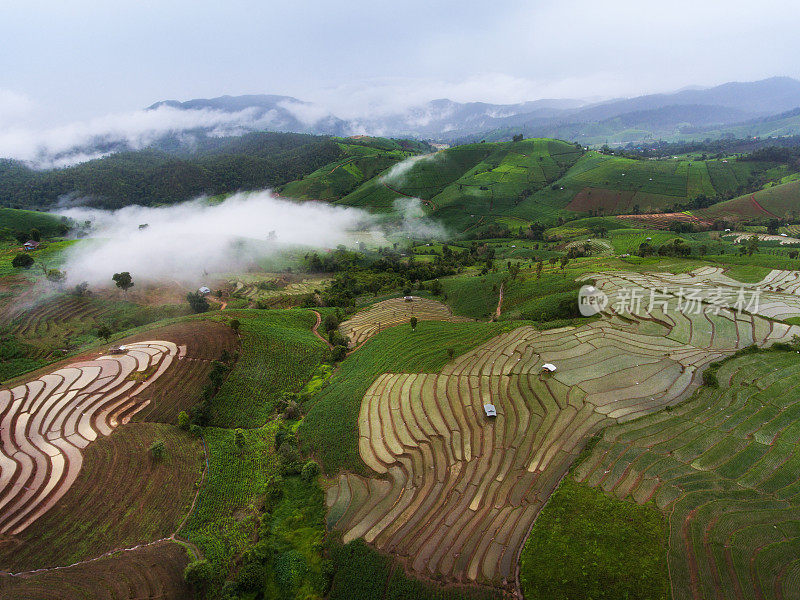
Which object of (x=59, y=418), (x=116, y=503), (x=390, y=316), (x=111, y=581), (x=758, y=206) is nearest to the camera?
(x=111, y=581)

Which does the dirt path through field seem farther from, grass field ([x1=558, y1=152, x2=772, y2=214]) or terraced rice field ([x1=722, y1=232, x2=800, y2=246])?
terraced rice field ([x1=722, y1=232, x2=800, y2=246])

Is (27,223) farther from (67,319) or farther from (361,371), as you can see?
(361,371)

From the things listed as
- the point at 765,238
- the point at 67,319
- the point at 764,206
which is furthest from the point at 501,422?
the point at 764,206

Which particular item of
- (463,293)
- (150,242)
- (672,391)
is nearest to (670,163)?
(463,293)

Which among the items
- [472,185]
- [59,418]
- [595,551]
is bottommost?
[595,551]

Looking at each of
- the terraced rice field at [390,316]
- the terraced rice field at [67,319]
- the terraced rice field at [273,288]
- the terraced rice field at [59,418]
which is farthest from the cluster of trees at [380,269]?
the terraced rice field at [59,418]

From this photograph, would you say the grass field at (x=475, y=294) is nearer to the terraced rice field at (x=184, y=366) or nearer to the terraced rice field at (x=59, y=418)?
the terraced rice field at (x=184, y=366)

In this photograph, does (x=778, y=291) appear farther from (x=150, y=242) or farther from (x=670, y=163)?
(x=150, y=242)
